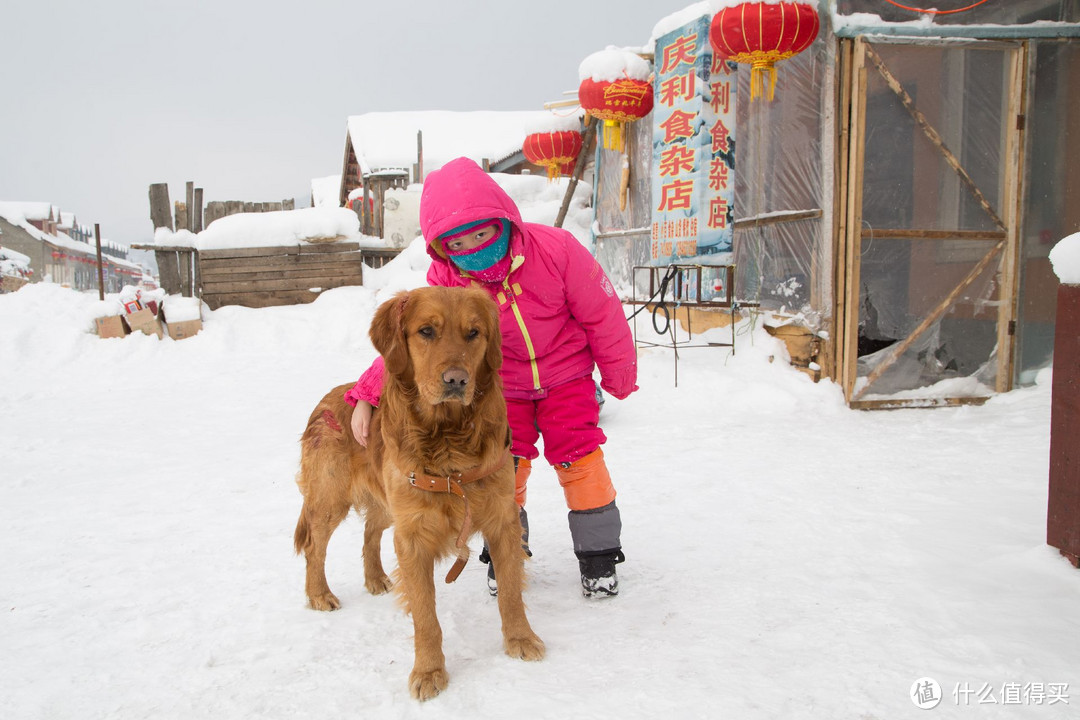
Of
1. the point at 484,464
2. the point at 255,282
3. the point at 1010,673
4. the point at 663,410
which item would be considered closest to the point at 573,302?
the point at 484,464

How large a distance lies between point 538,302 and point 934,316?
4.95 metres

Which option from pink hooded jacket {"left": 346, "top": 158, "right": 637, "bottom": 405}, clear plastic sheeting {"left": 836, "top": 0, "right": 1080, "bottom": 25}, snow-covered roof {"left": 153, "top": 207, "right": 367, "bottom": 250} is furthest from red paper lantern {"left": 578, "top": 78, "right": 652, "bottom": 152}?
pink hooded jacket {"left": 346, "top": 158, "right": 637, "bottom": 405}

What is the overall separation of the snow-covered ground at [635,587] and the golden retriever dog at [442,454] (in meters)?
0.19

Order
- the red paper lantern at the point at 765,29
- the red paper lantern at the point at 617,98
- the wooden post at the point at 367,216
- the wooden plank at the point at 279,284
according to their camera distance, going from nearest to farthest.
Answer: the red paper lantern at the point at 765,29
the red paper lantern at the point at 617,98
the wooden plank at the point at 279,284
the wooden post at the point at 367,216

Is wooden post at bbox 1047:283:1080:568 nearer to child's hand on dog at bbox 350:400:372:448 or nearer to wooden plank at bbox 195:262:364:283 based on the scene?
child's hand on dog at bbox 350:400:372:448

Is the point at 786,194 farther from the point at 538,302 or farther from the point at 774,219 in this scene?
the point at 538,302

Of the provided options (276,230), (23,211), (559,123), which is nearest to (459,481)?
(559,123)

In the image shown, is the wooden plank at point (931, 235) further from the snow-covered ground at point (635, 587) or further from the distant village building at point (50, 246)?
the distant village building at point (50, 246)

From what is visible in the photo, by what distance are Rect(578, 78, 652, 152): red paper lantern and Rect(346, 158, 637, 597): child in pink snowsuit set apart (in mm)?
6088

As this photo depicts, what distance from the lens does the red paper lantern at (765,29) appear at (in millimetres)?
5496

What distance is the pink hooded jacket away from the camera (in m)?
2.46

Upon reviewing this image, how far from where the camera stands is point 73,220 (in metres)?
49.0

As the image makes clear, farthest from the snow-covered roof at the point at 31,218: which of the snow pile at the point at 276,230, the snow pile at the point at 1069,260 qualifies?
the snow pile at the point at 1069,260

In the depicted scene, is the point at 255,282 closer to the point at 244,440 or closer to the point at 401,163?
the point at 244,440
